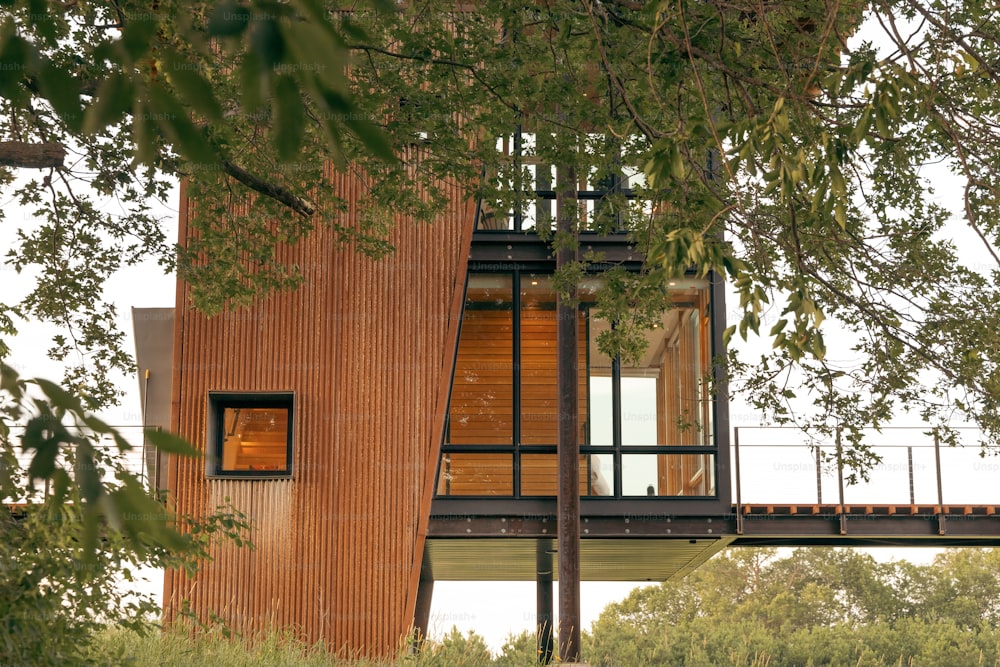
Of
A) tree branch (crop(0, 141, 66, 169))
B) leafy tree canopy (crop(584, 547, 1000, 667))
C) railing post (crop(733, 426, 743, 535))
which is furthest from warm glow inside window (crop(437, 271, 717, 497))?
leafy tree canopy (crop(584, 547, 1000, 667))

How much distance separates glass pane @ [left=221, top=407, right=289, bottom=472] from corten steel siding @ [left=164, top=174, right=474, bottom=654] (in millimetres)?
331

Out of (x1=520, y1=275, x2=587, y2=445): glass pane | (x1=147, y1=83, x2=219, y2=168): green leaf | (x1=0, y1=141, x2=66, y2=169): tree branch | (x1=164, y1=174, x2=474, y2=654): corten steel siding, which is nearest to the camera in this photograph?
(x1=147, y1=83, x2=219, y2=168): green leaf

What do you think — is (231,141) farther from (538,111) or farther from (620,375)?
(620,375)

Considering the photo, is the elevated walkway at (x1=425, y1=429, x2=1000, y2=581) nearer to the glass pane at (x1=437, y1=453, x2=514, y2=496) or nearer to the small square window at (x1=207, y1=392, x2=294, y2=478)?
the glass pane at (x1=437, y1=453, x2=514, y2=496)

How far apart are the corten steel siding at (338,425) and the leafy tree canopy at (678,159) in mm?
1594

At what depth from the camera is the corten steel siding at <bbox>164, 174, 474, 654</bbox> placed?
10.8 meters

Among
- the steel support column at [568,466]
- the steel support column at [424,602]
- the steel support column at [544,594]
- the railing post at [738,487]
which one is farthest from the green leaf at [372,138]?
the steel support column at [424,602]

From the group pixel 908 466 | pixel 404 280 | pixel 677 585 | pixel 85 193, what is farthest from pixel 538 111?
pixel 677 585

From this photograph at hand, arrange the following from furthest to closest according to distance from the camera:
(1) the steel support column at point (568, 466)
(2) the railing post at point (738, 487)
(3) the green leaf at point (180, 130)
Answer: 1. (2) the railing post at point (738, 487)
2. (1) the steel support column at point (568, 466)
3. (3) the green leaf at point (180, 130)

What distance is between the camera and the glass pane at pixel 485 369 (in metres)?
12.1

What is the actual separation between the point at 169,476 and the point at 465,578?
7148 mm

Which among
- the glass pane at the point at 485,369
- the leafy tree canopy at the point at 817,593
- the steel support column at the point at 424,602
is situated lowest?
the leafy tree canopy at the point at 817,593

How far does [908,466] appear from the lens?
41.9 feet

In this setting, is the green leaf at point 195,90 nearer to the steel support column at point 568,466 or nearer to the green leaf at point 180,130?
the green leaf at point 180,130
